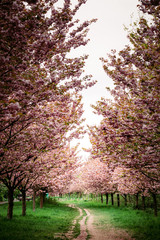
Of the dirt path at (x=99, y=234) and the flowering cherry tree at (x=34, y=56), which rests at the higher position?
the flowering cherry tree at (x=34, y=56)

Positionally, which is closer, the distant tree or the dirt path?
the distant tree

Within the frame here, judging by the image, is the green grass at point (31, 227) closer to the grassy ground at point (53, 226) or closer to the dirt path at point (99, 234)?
the grassy ground at point (53, 226)

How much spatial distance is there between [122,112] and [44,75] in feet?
14.9

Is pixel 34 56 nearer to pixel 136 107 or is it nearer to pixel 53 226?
pixel 136 107

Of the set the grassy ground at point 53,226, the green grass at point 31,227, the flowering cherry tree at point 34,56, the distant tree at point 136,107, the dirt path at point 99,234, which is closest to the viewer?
the flowering cherry tree at point 34,56

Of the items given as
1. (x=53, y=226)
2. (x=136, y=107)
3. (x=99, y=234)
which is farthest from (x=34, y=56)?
(x=53, y=226)

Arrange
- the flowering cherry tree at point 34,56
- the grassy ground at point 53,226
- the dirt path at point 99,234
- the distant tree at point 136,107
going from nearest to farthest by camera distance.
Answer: the flowering cherry tree at point 34,56
the distant tree at point 136,107
the grassy ground at point 53,226
the dirt path at point 99,234

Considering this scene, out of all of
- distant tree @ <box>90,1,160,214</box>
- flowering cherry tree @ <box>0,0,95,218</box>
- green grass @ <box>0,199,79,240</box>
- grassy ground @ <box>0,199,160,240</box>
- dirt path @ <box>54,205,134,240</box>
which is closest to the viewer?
flowering cherry tree @ <box>0,0,95,218</box>

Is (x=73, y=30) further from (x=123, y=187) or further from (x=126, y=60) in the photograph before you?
(x=123, y=187)

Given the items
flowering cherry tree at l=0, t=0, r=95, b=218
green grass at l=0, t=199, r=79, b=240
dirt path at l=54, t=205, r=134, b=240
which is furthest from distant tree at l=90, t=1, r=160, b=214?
green grass at l=0, t=199, r=79, b=240

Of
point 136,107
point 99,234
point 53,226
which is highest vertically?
point 136,107

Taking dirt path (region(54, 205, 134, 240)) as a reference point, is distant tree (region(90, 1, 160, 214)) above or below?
above

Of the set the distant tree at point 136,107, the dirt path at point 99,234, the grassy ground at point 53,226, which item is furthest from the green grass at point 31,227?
the distant tree at point 136,107

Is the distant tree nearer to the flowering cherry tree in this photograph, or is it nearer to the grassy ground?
the flowering cherry tree
